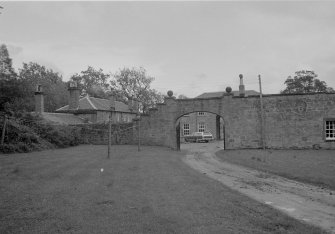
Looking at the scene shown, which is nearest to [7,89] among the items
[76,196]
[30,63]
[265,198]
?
[76,196]

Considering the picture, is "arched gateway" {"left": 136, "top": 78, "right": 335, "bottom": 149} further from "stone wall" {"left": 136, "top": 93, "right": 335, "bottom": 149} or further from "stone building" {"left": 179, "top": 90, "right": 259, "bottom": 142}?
"stone building" {"left": 179, "top": 90, "right": 259, "bottom": 142}

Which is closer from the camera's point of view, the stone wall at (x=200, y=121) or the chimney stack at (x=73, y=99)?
the chimney stack at (x=73, y=99)

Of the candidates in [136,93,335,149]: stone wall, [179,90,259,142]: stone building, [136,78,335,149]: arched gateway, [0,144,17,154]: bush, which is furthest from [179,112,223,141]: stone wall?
[0,144,17,154]: bush

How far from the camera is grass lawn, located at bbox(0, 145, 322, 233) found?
18.5 ft

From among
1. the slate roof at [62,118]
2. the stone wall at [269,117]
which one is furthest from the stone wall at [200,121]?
the stone wall at [269,117]

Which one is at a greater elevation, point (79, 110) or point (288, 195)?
point (79, 110)

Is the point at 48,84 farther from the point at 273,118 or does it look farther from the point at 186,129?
the point at 273,118

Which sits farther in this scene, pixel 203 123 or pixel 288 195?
pixel 203 123

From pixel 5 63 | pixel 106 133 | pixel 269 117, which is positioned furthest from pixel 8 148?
pixel 269 117

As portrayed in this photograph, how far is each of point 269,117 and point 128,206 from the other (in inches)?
764

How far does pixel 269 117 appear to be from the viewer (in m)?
24.0

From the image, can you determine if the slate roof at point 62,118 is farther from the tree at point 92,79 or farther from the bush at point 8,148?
the tree at point 92,79

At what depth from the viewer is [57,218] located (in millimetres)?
6090

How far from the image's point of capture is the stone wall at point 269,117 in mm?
23359
